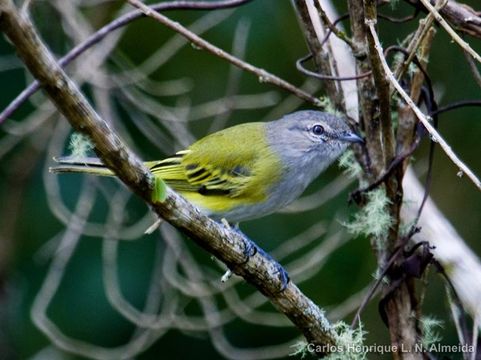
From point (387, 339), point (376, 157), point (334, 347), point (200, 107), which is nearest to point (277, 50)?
point (200, 107)

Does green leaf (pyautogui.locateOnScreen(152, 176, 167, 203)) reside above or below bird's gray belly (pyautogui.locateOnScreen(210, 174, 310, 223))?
above

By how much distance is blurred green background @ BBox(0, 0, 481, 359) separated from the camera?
5047 millimetres

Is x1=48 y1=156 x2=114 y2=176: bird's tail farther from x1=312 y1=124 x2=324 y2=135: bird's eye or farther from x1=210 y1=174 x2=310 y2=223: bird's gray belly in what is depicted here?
x1=312 y1=124 x2=324 y2=135: bird's eye

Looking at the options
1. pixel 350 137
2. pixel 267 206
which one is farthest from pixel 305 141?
pixel 350 137

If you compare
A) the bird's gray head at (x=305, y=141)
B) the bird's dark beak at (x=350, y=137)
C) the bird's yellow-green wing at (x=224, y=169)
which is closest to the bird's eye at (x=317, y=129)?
the bird's gray head at (x=305, y=141)

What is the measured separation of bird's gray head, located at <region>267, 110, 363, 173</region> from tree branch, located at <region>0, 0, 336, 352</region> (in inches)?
37.7

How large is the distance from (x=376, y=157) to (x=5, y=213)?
2665 mm

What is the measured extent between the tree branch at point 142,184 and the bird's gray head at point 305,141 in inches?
37.7

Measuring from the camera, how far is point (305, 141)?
12.5 feet

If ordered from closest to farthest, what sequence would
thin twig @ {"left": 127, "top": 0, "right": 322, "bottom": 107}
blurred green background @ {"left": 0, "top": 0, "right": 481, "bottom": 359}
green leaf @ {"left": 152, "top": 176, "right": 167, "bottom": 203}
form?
green leaf @ {"left": 152, "top": 176, "right": 167, "bottom": 203} < thin twig @ {"left": 127, "top": 0, "right": 322, "bottom": 107} < blurred green background @ {"left": 0, "top": 0, "right": 481, "bottom": 359}

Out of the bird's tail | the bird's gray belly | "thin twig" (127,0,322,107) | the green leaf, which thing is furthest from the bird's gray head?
the green leaf

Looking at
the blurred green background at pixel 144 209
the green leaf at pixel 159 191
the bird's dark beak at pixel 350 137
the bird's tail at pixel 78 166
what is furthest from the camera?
the blurred green background at pixel 144 209

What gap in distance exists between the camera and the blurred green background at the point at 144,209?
5.05 metres

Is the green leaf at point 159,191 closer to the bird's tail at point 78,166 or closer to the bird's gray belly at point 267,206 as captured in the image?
the bird's tail at point 78,166
